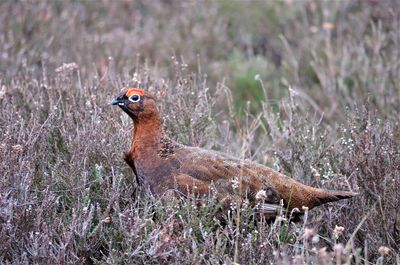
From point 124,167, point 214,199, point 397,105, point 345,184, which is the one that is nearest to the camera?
point 214,199

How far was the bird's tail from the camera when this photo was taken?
4.51 meters

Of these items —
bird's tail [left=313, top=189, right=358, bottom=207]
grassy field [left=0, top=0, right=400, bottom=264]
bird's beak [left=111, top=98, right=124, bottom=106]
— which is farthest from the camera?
bird's beak [left=111, top=98, right=124, bottom=106]

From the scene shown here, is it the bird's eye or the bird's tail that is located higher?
the bird's eye

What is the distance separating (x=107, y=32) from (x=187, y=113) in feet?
12.7

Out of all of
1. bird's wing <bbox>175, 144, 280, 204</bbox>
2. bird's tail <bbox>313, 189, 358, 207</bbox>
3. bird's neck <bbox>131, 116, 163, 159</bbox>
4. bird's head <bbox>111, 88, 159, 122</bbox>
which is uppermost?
bird's head <bbox>111, 88, 159, 122</bbox>

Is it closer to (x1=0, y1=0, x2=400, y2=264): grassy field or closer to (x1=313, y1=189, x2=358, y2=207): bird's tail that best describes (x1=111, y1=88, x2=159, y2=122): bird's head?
(x1=0, y1=0, x2=400, y2=264): grassy field

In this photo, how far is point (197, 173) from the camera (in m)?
4.66

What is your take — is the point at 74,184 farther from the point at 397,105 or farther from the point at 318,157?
the point at 397,105

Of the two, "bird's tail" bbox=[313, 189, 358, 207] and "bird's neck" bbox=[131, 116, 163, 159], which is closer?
"bird's tail" bbox=[313, 189, 358, 207]

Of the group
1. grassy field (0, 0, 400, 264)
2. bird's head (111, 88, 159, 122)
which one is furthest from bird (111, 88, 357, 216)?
grassy field (0, 0, 400, 264)

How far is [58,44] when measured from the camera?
318 inches

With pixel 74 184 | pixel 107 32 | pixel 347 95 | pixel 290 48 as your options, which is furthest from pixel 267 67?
pixel 74 184

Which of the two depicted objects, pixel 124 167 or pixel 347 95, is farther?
pixel 347 95

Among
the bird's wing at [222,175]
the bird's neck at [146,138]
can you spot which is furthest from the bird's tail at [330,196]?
the bird's neck at [146,138]
